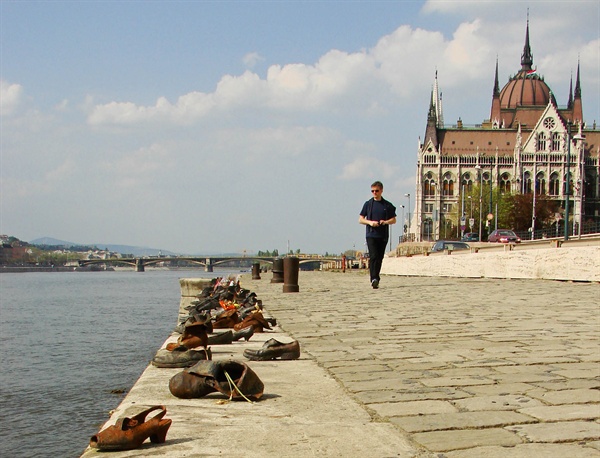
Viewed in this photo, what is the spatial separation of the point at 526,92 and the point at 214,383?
169313 mm

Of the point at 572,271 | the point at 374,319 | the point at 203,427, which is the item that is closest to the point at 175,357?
the point at 203,427

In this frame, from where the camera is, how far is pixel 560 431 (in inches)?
136

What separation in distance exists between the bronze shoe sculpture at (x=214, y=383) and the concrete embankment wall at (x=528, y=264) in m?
14.8

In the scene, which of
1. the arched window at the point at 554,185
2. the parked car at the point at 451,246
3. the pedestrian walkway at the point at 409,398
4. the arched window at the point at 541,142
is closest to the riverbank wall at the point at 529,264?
the pedestrian walkway at the point at 409,398

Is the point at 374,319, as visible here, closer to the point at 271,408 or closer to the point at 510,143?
the point at 271,408

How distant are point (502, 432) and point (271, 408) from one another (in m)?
1.30

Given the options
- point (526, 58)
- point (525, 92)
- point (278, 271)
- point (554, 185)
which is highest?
point (526, 58)

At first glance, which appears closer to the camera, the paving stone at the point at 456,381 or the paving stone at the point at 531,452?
the paving stone at the point at 531,452

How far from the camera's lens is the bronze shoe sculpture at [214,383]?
14.1 ft

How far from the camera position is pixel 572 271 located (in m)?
18.4

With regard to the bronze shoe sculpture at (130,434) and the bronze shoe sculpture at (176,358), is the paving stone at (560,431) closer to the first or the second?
the bronze shoe sculpture at (130,434)

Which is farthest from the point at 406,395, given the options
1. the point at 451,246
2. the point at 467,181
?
the point at 467,181

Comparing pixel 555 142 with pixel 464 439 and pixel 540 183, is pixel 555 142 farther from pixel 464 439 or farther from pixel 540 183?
pixel 464 439

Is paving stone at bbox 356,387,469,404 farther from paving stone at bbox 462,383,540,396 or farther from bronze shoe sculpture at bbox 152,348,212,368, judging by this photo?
bronze shoe sculpture at bbox 152,348,212,368
